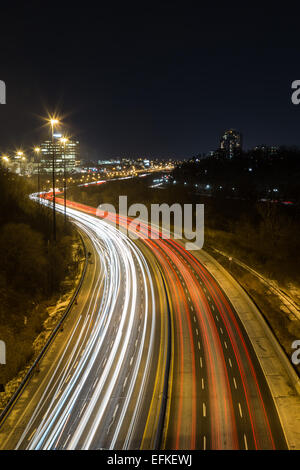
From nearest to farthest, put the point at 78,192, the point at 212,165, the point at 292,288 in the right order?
the point at 292,288
the point at 78,192
the point at 212,165

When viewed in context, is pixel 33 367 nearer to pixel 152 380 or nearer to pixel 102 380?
pixel 102 380

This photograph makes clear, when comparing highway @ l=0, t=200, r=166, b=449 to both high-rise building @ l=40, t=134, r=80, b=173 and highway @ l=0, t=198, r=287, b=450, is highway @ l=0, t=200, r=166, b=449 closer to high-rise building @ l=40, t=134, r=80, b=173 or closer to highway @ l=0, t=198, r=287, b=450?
highway @ l=0, t=198, r=287, b=450

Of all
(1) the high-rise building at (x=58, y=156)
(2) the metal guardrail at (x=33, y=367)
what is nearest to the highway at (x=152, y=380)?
(2) the metal guardrail at (x=33, y=367)

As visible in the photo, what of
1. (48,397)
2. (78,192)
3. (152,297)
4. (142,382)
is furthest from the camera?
(78,192)

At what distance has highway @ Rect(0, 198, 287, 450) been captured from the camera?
10.2 metres

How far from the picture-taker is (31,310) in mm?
19734

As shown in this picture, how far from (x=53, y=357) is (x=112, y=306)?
5.77 metres

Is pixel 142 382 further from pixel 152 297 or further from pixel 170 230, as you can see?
pixel 170 230

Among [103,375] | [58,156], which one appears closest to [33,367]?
[103,375]

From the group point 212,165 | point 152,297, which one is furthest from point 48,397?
point 212,165

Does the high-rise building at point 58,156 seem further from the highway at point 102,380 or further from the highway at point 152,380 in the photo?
the highway at point 152,380

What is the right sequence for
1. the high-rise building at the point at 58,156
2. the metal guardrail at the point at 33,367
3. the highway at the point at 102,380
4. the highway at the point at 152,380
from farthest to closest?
the high-rise building at the point at 58,156 < the metal guardrail at the point at 33,367 < the highway at the point at 152,380 < the highway at the point at 102,380

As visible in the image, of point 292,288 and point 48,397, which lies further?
point 292,288

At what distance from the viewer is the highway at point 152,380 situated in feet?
33.4
